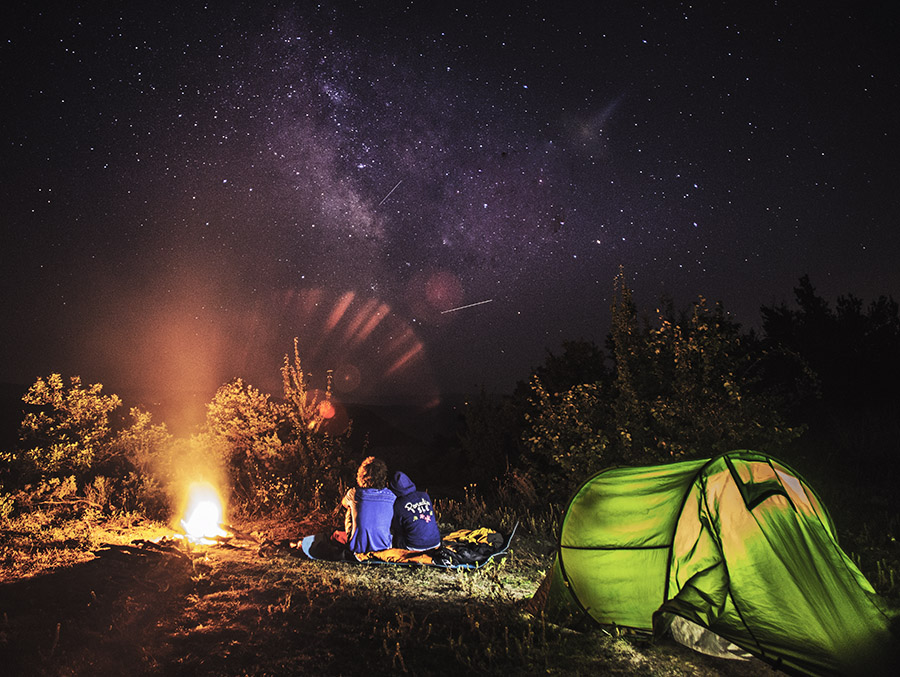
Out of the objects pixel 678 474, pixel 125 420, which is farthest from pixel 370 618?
pixel 125 420

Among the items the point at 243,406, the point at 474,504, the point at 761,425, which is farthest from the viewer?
the point at 243,406

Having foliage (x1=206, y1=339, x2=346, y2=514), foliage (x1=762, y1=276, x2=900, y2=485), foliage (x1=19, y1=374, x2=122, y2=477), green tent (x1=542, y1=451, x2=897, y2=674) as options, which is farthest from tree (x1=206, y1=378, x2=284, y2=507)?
foliage (x1=762, y1=276, x2=900, y2=485)

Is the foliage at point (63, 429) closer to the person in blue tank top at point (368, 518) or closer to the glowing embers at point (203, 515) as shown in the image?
the glowing embers at point (203, 515)

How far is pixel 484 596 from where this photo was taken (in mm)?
5047

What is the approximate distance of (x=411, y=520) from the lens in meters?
6.23

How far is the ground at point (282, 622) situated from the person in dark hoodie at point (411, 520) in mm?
421

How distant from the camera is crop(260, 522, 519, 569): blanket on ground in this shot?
5965 mm

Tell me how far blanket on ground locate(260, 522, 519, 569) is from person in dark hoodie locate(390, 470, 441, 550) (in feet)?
0.33

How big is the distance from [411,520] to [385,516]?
34cm

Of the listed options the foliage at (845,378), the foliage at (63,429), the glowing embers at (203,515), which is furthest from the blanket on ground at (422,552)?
the foliage at (845,378)

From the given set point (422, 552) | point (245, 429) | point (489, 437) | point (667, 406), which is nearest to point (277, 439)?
point (245, 429)

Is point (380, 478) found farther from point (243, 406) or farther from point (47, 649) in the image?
point (243, 406)

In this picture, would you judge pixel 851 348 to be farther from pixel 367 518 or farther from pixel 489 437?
pixel 367 518

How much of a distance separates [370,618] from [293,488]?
6.23 meters
